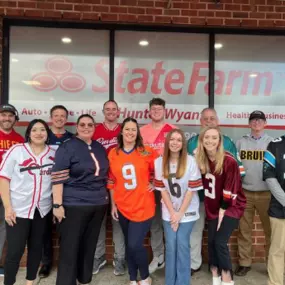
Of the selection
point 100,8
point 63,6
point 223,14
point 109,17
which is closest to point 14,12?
point 63,6

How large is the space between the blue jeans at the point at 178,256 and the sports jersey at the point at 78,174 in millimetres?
776

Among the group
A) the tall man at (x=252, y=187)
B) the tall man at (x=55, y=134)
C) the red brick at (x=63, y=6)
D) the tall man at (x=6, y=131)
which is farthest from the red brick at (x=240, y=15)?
the tall man at (x=6, y=131)

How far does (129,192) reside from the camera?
11.1 ft

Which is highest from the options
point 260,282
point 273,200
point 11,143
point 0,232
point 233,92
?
point 233,92

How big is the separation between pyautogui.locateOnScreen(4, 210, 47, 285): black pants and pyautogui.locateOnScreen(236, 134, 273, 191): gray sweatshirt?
2324 mm

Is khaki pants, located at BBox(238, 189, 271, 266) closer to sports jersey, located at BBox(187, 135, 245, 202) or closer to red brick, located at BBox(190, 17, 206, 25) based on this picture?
sports jersey, located at BBox(187, 135, 245, 202)

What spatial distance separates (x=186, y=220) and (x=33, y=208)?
144cm

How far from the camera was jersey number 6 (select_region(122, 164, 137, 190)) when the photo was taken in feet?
11.1

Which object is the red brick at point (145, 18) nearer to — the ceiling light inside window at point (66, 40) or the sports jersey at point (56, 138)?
the ceiling light inside window at point (66, 40)

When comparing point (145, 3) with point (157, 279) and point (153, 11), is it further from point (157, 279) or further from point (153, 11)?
point (157, 279)

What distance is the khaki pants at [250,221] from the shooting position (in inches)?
159

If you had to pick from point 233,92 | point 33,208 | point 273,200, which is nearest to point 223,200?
point 273,200

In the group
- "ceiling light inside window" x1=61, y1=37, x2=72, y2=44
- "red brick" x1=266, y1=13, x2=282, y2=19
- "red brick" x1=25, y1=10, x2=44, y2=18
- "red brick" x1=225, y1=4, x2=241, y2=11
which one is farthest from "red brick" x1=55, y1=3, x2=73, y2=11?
"red brick" x1=266, y1=13, x2=282, y2=19

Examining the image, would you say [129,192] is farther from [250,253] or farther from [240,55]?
[240,55]
